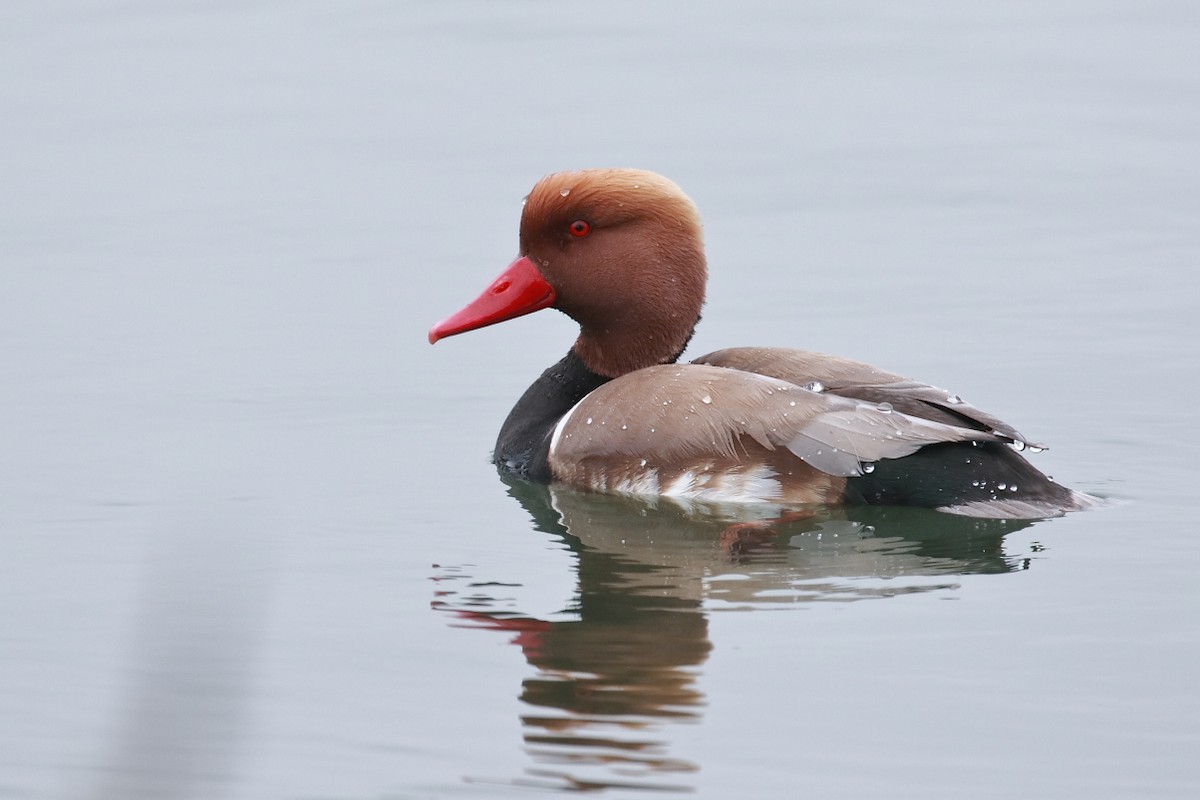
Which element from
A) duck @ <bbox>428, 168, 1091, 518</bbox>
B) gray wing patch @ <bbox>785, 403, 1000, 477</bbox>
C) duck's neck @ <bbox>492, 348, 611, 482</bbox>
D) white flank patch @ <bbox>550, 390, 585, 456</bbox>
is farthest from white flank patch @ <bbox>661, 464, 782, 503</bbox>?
duck's neck @ <bbox>492, 348, 611, 482</bbox>

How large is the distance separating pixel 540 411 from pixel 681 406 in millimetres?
1054

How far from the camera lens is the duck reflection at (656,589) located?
436 centimetres

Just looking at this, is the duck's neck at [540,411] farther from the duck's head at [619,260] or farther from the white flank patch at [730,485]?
the white flank patch at [730,485]

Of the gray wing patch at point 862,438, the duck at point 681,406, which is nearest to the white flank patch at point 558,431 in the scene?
the duck at point 681,406

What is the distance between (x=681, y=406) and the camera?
6438 millimetres

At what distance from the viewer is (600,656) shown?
16.4 ft

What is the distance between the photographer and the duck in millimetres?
6113

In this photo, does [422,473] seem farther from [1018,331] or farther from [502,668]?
[1018,331]

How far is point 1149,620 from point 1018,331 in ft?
12.5

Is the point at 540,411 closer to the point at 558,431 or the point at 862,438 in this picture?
the point at 558,431

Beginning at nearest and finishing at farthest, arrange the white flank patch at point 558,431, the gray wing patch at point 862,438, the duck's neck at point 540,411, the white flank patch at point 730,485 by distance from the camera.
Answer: the gray wing patch at point 862,438 < the white flank patch at point 730,485 < the white flank patch at point 558,431 < the duck's neck at point 540,411

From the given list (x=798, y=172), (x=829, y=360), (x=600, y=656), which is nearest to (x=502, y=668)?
(x=600, y=656)

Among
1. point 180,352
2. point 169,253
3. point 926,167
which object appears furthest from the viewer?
point 926,167

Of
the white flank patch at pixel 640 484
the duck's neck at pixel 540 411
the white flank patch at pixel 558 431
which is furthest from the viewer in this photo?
the duck's neck at pixel 540 411
